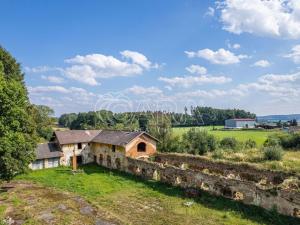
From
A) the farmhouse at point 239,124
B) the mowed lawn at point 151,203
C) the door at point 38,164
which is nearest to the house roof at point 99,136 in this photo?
the door at point 38,164

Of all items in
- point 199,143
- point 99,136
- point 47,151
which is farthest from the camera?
point 199,143

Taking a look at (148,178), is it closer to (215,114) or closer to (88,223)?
(88,223)

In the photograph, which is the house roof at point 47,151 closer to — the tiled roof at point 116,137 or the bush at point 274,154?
the tiled roof at point 116,137

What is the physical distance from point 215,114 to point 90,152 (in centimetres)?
10539

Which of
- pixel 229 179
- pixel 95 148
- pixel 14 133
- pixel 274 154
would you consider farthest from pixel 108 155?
pixel 274 154

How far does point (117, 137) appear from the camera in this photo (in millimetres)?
35094

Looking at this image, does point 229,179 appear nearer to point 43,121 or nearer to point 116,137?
point 116,137

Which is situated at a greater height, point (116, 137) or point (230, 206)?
point (116, 137)

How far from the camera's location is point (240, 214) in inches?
707

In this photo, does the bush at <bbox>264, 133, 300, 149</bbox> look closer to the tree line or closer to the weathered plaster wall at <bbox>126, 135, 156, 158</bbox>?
the weathered plaster wall at <bbox>126, 135, 156, 158</bbox>

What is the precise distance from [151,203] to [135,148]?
1239 centimetres

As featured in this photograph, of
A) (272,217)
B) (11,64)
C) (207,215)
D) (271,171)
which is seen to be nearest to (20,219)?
(207,215)

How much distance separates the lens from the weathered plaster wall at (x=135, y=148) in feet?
106

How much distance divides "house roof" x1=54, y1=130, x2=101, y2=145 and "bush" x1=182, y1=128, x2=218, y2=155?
13767mm
